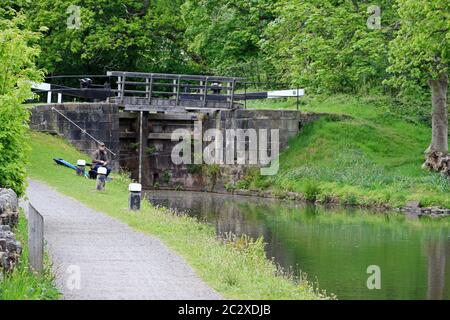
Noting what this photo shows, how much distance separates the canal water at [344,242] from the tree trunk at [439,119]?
199 inches

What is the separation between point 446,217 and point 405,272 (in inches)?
480

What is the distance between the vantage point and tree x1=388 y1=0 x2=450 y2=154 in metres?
34.1

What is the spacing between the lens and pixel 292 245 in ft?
87.5

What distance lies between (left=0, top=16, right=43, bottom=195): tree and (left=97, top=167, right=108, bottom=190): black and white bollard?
8.22m

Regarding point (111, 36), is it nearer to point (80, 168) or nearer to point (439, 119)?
point (80, 168)

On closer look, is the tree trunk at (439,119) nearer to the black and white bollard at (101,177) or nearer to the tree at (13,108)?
the black and white bollard at (101,177)

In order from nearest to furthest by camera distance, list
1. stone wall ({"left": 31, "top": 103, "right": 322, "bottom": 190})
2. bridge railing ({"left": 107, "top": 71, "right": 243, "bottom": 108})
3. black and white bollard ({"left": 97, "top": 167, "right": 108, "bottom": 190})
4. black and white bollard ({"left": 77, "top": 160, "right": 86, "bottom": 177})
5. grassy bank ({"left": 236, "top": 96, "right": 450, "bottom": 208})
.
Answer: black and white bollard ({"left": 97, "top": 167, "right": 108, "bottom": 190}) → black and white bollard ({"left": 77, "top": 160, "right": 86, "bottom": 177}) → grassy bank ({"left": 236, "top": 96, "right": 450, "bottom": 208}) → stone wall ({"left": 31, "top": 103, "right": 322, "bottom": 190}) → bridge railing ({"left": 107, "top": 71, "right": 243, "bottom": 108})

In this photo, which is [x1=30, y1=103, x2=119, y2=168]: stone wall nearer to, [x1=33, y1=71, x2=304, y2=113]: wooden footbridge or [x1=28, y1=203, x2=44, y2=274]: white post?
[x1=33, y1=71, x2=304, y2=113]: wooden footbridge

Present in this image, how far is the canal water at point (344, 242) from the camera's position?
2082 cm

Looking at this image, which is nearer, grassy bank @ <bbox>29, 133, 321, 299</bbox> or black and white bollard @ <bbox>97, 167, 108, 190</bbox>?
grassy bank @ <bbox>29, 133, 321, 299</bbox>

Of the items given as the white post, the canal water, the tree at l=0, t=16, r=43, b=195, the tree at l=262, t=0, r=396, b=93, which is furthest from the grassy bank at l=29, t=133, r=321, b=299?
the tree at l=262, t=0, r=396, b=93

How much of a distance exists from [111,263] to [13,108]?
5.28m

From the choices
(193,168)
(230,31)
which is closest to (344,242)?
(193,168)
